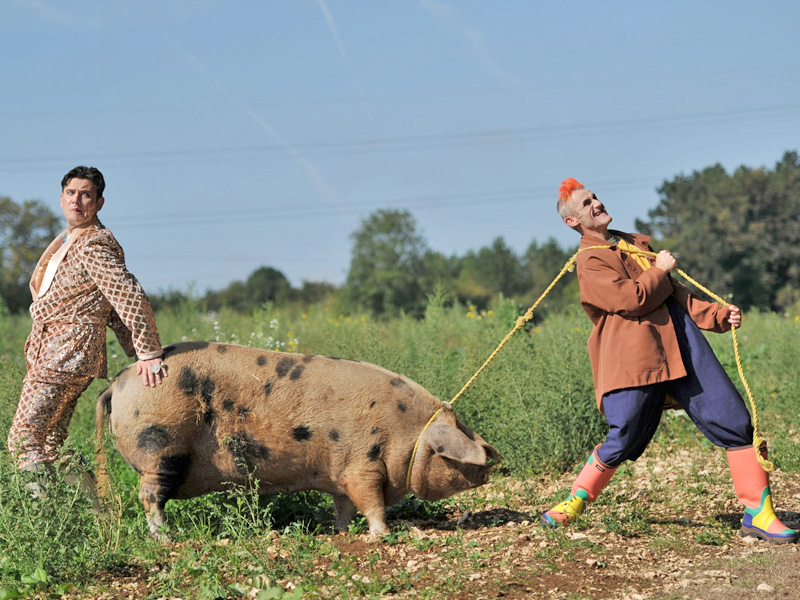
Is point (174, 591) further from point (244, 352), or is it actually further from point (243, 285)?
point (243, 285)

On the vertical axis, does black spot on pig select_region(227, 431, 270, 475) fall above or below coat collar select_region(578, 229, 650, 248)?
below

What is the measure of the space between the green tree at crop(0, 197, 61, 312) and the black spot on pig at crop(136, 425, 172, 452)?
103 feet

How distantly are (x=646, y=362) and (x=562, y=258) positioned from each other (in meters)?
63.0

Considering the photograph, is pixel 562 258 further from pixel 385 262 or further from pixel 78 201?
pixel 78 201

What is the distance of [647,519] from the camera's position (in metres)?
4.71

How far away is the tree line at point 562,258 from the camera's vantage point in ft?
117

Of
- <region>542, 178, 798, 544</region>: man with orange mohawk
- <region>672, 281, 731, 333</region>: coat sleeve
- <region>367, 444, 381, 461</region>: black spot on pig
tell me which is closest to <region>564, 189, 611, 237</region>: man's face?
<region>542, 178, 798, 544</region>: man with orange mohawk

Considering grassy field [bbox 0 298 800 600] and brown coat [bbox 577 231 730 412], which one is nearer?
grassy field [bbox 0 298 800 600]

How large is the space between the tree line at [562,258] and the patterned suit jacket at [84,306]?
2602cm

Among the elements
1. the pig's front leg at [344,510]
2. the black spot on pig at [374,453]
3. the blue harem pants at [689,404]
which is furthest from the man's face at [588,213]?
the pig's front leg at [344,510]

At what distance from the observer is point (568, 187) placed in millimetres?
4344

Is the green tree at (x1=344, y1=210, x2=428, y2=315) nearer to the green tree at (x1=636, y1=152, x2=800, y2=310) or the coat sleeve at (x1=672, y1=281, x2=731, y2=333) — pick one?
the green tree at (x1=636, y1=152, x2=800, y2=310)

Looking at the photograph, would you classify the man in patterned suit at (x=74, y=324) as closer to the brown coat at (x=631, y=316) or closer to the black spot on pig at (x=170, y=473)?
the black spot on pig at (x=170, y=473)

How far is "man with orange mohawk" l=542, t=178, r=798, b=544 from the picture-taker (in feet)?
13.3
